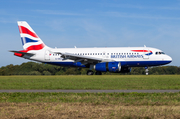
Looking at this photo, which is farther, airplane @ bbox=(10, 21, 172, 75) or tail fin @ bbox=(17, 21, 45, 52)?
tail fin @ bbox=(17, 21, 45, 52)

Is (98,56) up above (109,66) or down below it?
above

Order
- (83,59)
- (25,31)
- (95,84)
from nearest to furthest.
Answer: (95,84), (83,59), (25,31)

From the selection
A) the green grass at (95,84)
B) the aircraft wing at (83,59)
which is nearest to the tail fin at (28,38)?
the aircraft wing at (83,59)

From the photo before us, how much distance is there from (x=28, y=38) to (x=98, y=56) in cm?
1302

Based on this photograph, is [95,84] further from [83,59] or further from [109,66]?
[83,59]

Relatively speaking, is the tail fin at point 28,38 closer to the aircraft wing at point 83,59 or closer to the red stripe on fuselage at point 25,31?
the red stripe on fuselage at point 25,31

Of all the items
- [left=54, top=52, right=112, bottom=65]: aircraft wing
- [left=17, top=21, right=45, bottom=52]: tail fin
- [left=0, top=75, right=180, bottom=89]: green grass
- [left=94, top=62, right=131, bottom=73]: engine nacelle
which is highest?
[left=17, top=21, right=45, bottom=52]: tail fin

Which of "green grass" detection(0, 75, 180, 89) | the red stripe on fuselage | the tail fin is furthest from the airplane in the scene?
"green grass" detection(0, 75, 180, 89)

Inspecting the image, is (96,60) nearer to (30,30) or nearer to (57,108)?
(30,30)

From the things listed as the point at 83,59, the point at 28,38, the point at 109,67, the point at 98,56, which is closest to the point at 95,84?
the point at 109,67

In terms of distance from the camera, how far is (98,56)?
39.2 metres

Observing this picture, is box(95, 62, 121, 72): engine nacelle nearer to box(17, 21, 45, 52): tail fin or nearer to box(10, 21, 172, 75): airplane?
box(10, 21, 172, 75): airplane

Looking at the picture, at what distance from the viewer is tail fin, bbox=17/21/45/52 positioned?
42.9 metres

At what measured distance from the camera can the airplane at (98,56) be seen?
122 feet
